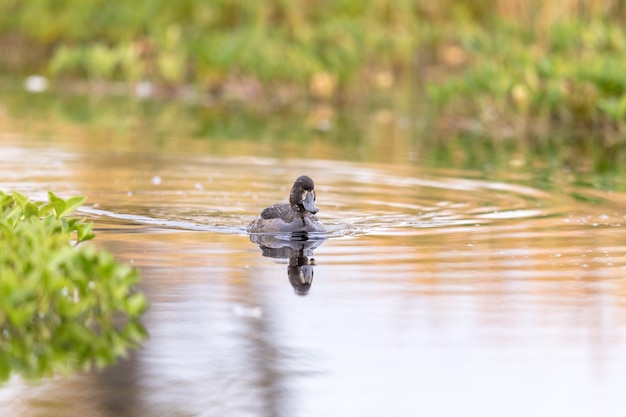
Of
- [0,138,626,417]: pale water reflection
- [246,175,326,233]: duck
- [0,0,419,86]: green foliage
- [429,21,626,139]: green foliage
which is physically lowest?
[0,138,626,417]: pale water reflection

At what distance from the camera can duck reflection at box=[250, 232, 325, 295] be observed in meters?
8.09

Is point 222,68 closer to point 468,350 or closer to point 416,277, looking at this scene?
point 416,277

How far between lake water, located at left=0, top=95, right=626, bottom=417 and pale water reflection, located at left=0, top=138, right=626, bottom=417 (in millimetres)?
14

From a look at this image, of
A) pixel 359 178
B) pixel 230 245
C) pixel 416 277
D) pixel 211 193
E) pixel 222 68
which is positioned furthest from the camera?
pixel 222 68

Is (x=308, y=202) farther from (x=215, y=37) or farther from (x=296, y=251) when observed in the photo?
(x=215, y=37)

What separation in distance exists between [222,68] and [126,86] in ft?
9.47

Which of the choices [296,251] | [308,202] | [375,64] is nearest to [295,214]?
[308,202]

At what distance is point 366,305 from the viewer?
7371mm

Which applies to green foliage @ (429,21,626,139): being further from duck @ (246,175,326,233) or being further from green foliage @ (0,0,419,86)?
duck @ (246,175,326,233)

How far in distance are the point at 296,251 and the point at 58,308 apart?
3.13 m

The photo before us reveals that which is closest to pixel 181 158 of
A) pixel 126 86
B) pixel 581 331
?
pixel 581 331

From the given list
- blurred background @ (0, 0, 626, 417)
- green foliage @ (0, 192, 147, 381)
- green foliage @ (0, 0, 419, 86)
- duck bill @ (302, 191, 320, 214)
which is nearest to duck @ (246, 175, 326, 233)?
duck bill @ (302, 191, 320, 214)

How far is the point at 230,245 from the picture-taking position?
9.41 meters

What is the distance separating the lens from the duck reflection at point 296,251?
8094mm
